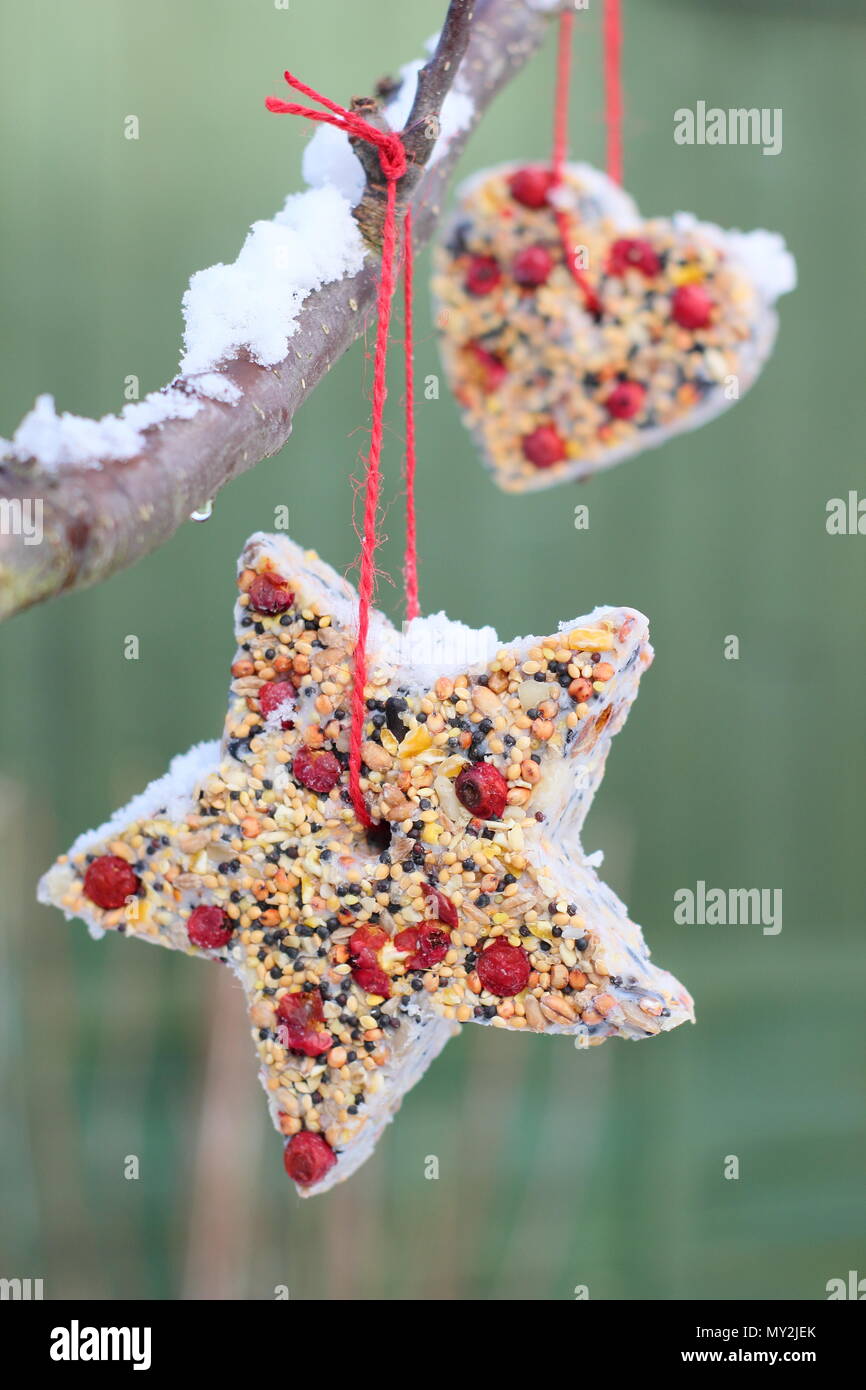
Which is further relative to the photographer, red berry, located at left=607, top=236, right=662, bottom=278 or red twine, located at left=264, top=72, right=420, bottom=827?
red berry, located at left=607, top=236, right=662, bottom=278

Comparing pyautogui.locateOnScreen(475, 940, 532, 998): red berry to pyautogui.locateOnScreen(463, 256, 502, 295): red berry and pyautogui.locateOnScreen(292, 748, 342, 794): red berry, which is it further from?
pyautogui.locateOnScreen(463, 256, 502, 295): red berry

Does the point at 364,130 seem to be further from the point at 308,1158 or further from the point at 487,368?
the point at 308,1158

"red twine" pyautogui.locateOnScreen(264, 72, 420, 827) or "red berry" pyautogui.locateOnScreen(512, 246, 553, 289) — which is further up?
"red berry" pyautogui.locateOnScreen(512, 246, 553, 289)

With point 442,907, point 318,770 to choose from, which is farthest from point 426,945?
point 318,770

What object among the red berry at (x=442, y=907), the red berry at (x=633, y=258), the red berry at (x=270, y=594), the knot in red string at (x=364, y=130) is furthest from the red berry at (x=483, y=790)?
the red berry at (x=633, y=258)

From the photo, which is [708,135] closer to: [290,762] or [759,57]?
[759,57]

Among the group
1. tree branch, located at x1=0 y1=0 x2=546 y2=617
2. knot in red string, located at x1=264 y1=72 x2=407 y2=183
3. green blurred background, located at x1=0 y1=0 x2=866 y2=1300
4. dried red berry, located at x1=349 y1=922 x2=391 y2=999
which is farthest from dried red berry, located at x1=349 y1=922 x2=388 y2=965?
green blurred background, located at x1=0 y1=0 x2=866 y2=1300
